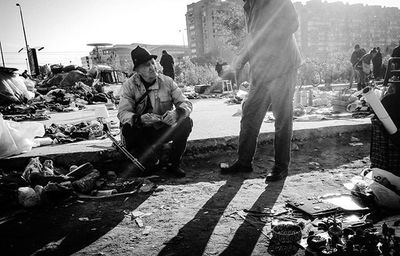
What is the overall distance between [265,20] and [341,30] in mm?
88344

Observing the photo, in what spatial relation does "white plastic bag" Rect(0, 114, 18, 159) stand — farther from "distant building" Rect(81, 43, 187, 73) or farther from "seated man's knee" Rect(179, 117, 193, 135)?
"distant building" Rect(81, 43, 187, 73)

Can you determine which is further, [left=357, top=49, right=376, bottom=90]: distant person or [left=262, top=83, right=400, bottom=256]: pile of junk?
[left=357, top=49, right=376, bottom=90]: distant person

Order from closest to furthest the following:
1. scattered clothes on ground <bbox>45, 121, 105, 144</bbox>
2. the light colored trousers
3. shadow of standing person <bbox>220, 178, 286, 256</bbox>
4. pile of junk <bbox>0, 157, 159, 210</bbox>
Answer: shadow of standing person <bbox>220, 178, 286, 256</bbox> → pile of junk <bbox>0, 157, 159, 210</bbox> → the light colored trousers → scattered clothes on ground <bbox>45, 121, 105, 144</bbox>

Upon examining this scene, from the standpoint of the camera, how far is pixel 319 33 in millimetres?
74000

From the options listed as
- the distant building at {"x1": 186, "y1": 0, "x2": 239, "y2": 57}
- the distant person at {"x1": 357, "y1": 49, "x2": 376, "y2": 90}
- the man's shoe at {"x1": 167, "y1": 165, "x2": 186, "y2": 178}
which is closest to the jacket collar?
the man's shoe at {"x1": 167, "y1": 165, "x2": 186, "y2": 178}

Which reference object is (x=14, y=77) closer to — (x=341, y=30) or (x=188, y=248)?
(x=188, y=248)

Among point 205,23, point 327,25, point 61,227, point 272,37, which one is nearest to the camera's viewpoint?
point 61,227

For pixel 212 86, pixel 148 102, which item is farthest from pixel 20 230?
pixel 212 86

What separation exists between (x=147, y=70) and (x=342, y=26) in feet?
294

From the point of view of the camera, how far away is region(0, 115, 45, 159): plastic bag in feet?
11.0

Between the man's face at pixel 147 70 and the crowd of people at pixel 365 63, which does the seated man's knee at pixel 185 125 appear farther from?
the crowd of people at pixel 365 63

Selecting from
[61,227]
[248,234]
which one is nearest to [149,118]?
[61,227]

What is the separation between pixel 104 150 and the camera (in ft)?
11.3

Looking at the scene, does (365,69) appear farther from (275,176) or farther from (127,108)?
(127,108)
